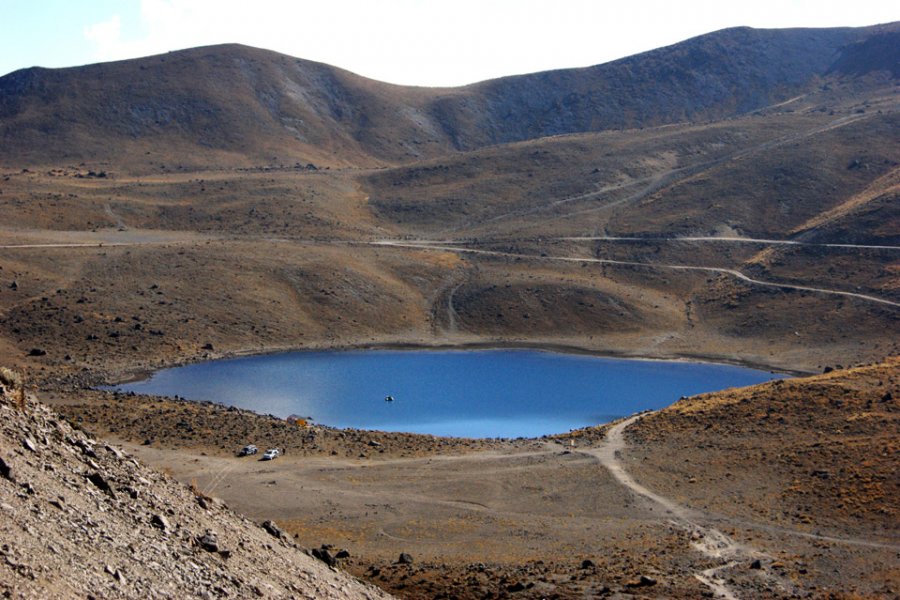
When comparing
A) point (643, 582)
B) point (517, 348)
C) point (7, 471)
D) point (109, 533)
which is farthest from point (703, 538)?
point (517, 348)

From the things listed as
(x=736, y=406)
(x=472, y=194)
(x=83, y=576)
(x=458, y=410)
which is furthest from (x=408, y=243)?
(x=83, y=576)

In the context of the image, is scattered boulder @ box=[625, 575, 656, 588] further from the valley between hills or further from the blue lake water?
the blue lake water

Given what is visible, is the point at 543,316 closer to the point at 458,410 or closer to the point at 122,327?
the point at 458,410

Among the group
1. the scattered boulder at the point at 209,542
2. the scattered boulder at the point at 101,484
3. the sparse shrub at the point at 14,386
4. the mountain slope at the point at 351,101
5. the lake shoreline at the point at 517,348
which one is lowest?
the lake shoreline at the point at 517,348

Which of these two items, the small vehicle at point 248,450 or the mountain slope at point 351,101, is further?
the mountain slope at point 351,101

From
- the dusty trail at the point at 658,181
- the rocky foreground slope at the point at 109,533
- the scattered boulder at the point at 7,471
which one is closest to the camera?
the rocky foreground slope at the point at 109,533

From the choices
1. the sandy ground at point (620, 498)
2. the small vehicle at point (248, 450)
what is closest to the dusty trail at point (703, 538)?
the sandy ground at point (620, 498)

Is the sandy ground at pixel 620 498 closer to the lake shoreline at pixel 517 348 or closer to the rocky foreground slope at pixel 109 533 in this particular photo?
the rocky foreground slope at pixel 109 533

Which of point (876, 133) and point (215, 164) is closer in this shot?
point (876, 133)
